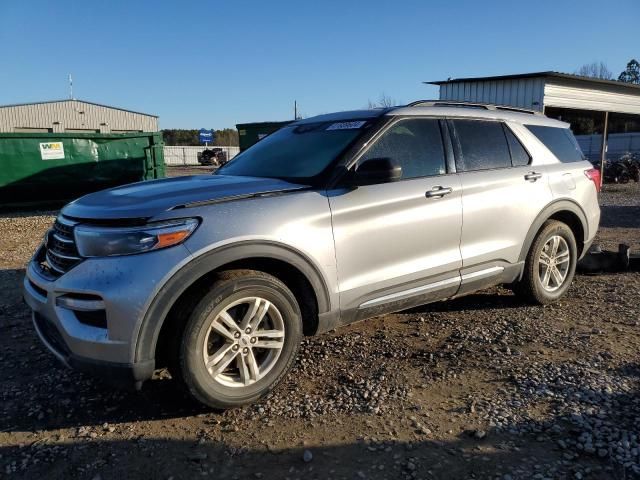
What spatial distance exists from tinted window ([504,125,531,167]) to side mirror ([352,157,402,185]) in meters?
1.74

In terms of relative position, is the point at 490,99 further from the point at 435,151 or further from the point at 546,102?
the point at 435,151

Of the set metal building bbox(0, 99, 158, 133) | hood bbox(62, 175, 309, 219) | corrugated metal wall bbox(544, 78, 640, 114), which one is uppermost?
metal building bbox(0, 99, 158, 133)

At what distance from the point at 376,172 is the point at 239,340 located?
140 cm

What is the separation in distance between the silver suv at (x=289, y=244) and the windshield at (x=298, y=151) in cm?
2

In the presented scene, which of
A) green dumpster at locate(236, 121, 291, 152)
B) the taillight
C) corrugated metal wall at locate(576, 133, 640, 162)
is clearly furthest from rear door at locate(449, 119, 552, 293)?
corrugated metal wall at locate(576, 133, 640, 162)

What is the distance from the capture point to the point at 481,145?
175 inches

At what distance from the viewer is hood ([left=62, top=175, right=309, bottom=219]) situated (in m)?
2.92

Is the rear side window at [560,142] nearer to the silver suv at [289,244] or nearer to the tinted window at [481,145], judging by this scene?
the silver suv at [289,244]

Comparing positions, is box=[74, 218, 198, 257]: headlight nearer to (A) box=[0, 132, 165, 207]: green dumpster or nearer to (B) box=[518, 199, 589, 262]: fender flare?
(B) box=[518, 199, 589, 262]: fender flare

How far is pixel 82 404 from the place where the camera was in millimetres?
3277

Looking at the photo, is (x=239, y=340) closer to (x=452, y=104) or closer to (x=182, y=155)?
(x=452, y=104)

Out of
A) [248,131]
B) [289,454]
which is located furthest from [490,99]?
[289,454]

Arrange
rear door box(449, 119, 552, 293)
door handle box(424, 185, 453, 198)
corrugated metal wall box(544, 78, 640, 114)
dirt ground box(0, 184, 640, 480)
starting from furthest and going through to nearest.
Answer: corrugated metal wall box(544, 78, 640, 114)
rear door box(449, 119, 552, 293)
door handle box(424, 185, 453, 198)
dirt ground box(0, 184, 640, 480)

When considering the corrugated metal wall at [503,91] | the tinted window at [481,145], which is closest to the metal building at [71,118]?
the corrugated metal wall at [503,91]
